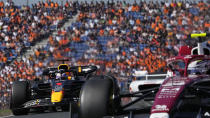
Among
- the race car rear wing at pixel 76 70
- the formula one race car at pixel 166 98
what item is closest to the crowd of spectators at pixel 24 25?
the race car rear wing at pixel 76 70

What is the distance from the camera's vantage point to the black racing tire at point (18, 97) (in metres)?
12.0

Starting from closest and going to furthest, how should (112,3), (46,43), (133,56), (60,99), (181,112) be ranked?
(181,112) → (60,99) → (133,56) → (46,43) → (112,3)

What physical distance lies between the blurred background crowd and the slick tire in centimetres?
1328

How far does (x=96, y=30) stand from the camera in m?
23.0

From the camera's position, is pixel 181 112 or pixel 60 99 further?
pixel 60 99

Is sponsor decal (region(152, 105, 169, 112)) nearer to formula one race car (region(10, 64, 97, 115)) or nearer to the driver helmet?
the driver helmet

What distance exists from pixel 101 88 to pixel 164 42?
15593mm

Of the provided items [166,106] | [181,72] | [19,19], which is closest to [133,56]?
[19,19]

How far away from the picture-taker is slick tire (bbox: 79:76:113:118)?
6372mm

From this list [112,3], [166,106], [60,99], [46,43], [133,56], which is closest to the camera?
[166,106]

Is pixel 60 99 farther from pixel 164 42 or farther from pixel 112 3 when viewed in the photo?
pixel 112 3

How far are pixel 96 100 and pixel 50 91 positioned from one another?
6626mm

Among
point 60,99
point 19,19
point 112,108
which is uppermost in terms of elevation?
point 19,19

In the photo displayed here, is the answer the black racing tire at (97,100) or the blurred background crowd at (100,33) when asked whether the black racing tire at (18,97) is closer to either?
the black racing tire at (97,100)
